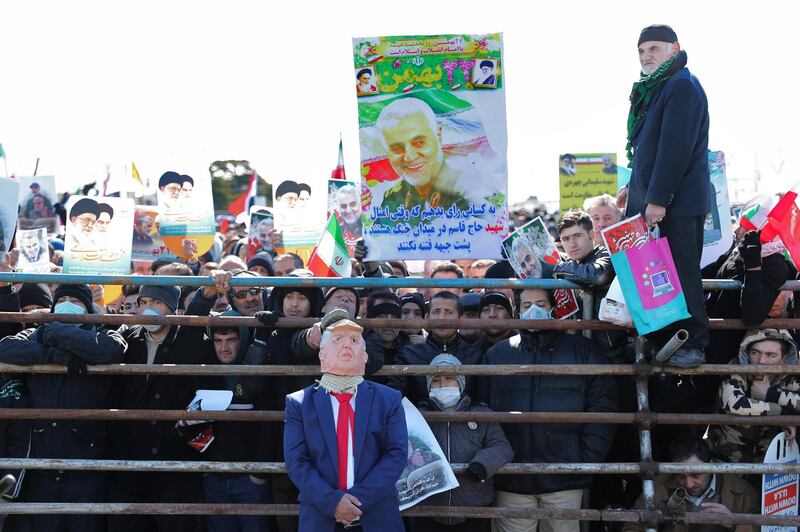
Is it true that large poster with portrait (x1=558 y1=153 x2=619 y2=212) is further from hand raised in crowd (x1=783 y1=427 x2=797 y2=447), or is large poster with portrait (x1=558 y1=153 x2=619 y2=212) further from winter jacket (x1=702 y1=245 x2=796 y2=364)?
hand raised in crowd (x1=783 y1=427 x2=797 y2=447)

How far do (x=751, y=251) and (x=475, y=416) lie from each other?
2.00m

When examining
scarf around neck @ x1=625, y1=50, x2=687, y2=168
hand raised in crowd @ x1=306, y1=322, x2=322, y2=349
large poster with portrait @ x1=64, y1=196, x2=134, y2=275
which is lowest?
hand raised in crowd @ x1=306, y1=322, x2=322, y2=349

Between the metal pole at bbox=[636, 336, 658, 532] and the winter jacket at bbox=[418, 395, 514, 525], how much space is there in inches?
32.6

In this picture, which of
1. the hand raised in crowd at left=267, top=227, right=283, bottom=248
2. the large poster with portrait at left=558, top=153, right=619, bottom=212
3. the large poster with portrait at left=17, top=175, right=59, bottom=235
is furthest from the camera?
the large poster with portrait at left=558, top=153, right=619, bottom=212

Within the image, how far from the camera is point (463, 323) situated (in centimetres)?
592

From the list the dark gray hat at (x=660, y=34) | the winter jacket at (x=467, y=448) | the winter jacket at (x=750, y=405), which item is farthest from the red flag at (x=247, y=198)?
the winter jacket at (x=750, y=405)

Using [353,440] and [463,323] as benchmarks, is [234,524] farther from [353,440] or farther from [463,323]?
[463,323]

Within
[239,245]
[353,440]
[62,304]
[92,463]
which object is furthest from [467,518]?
[239,245]

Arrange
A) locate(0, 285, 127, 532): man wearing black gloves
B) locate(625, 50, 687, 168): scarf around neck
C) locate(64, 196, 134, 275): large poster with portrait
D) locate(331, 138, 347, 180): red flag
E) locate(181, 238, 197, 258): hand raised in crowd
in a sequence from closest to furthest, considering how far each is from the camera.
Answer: locate(625, 50, 687, 168): scarf around neck < locate(0, 285, 127, 532): man wearing black gloves < locate(64, 196, 134, 275): large poster with portrait < locate(181, 238, 197, 258): hand raised in crowd < locate(331, 138, 347, 180): red flag

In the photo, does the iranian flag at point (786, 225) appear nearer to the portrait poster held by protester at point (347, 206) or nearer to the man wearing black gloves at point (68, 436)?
the man wearing black gloves at point (68, 436)

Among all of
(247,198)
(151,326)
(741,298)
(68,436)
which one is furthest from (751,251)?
(247,198)

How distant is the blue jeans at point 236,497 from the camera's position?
639 cm

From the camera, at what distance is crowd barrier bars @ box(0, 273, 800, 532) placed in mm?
5816

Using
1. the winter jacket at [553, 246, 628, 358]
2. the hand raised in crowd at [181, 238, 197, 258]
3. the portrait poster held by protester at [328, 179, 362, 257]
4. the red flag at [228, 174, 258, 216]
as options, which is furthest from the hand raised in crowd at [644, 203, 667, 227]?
the red flag at [228, 174, 258, 216]
